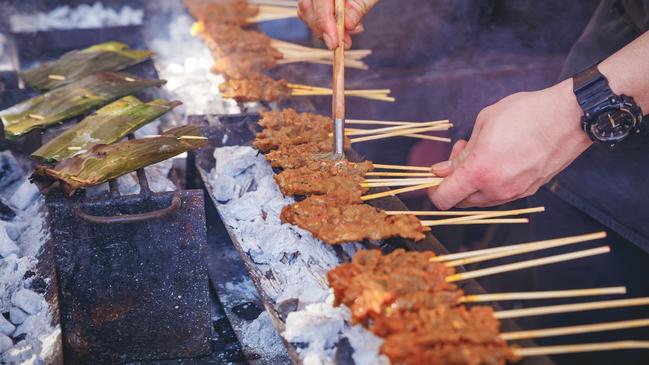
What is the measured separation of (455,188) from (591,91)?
0.82 metres

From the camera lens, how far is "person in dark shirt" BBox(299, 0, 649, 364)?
2.90 meters

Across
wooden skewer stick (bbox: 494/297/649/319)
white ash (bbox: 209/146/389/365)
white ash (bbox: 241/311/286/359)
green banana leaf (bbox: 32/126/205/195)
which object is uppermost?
green banana leaf (bbox: 32/126/205/195)

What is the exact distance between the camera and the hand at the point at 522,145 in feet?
9.56

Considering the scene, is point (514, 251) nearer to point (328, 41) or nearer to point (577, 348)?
point (577, 348)

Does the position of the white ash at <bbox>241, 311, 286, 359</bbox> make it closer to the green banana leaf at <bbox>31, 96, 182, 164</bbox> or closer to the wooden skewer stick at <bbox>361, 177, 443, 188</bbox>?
the wooden skewer stick at <bbox>361, 177, 443, 188</bbox>

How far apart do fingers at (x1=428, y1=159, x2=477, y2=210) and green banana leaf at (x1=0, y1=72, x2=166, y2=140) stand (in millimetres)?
2947

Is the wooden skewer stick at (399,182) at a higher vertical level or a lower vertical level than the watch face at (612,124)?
lower

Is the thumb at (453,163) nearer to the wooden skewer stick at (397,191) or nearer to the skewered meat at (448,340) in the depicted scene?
the wooden skewer stick at (397,191)

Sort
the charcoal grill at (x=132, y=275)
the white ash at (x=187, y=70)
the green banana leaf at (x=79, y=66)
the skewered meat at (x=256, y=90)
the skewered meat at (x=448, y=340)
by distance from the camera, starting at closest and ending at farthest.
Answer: the skewered meat at (x=448, y=340), the charcoal grill at (x=132, y=275), the skewered meat at (x=256, y=90), the green banana leaf at (x=79, y=66), the white ash at (x=187, y=70)

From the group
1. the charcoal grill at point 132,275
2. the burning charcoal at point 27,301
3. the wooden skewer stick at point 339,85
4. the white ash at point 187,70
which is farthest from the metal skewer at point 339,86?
the burning charcoal at point 27,301

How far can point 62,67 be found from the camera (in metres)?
5.60

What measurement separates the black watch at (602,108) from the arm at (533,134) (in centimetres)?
4

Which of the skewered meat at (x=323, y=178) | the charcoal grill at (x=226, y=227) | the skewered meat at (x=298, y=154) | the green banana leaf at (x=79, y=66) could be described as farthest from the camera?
the green banana leaf at (x=79, y=66)

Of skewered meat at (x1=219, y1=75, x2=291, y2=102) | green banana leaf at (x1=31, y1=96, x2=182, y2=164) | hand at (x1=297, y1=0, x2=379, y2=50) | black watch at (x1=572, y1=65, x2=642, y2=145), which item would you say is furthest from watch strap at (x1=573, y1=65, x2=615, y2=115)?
green banana leaf at (x1=31, y1=96, x2=182, y2=164)
